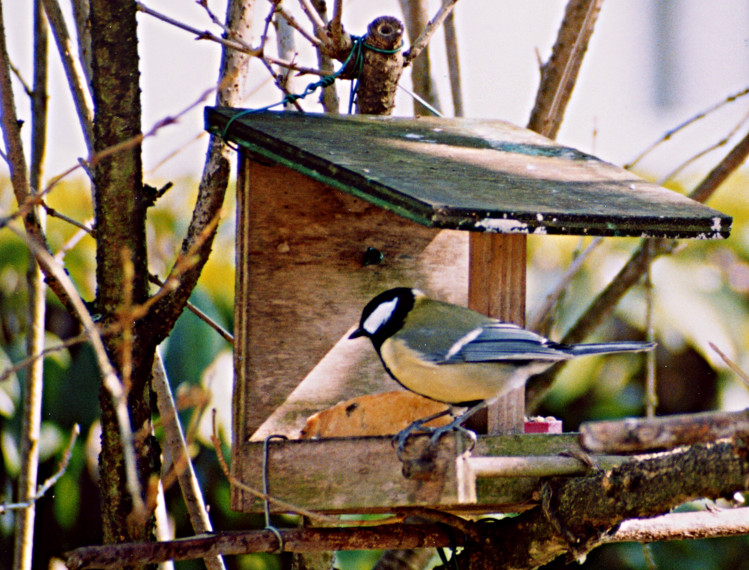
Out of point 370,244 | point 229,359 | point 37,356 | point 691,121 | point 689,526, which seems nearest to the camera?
point 37,356

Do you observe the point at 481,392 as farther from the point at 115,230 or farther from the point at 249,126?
the point at 115,230

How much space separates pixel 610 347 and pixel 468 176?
0.57 metres

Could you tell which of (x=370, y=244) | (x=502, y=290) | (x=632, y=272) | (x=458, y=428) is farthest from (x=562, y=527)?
(x=632, y=272)

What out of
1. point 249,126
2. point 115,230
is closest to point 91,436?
point 115,230

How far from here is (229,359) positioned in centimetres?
524

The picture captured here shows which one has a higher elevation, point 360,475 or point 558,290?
point 558,290

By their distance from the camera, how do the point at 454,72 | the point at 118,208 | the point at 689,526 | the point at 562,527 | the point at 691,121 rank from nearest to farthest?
the point at 562,527, the point at 689,526, the point at 118,208, the point at 691,121, the point at 454,72

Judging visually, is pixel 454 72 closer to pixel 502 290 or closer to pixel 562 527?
pixel 502 290

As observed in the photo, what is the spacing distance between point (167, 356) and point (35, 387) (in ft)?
8.50

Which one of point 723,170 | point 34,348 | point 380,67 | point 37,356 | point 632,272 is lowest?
point 34,348

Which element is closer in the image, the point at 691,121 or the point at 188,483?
the point at 188,483

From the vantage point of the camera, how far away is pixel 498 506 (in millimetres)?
2299

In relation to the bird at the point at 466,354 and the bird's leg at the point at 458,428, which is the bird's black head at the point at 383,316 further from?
the bird's leg at the point at 458,428

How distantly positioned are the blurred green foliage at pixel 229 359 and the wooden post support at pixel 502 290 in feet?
8.71
